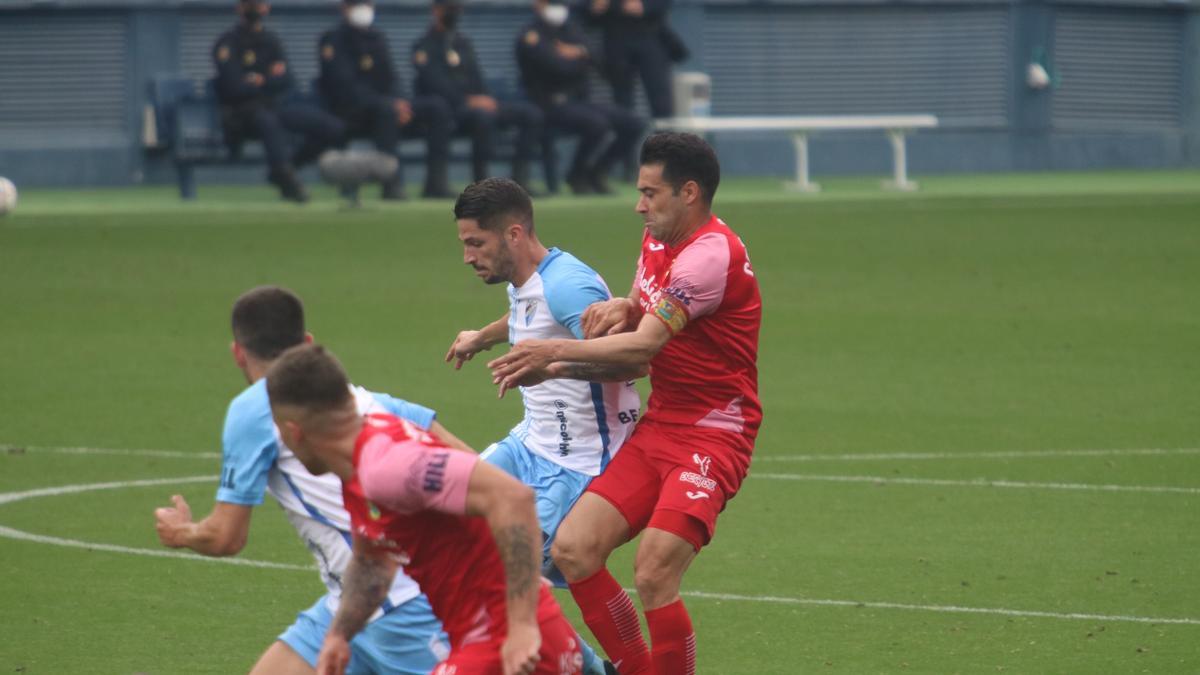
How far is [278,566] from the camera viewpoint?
9398 mm

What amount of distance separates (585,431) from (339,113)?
66.6 feet

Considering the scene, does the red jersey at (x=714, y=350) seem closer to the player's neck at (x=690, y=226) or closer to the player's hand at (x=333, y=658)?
the player's neck at (x=690, y=226)

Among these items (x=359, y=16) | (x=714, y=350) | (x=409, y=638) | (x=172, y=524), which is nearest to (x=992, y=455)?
(x=714, y=350)

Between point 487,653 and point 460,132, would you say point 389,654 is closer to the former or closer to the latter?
point 487,653

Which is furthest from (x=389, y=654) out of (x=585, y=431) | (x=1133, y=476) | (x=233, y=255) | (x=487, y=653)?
(x=233, y=255)

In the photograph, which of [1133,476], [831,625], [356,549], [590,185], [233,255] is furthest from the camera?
[590,185]

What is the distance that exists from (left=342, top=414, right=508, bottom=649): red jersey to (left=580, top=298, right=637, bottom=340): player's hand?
1832 mm

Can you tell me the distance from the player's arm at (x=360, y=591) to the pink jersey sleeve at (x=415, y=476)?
314 millimetres

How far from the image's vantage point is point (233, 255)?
69.4 ft

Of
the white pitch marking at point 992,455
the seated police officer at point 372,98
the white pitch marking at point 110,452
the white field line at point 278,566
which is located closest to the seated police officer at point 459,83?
the seated police officer at point 372,98

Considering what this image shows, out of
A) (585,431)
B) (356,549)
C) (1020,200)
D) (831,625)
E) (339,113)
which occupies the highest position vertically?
(356,549)

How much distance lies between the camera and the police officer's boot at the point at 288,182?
89.0ft

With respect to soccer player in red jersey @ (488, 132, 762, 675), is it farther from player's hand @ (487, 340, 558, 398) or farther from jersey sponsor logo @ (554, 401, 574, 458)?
jersey sponsor logo @ (554, 401, 574, 458)

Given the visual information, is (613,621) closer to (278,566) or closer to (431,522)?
(431,522)
